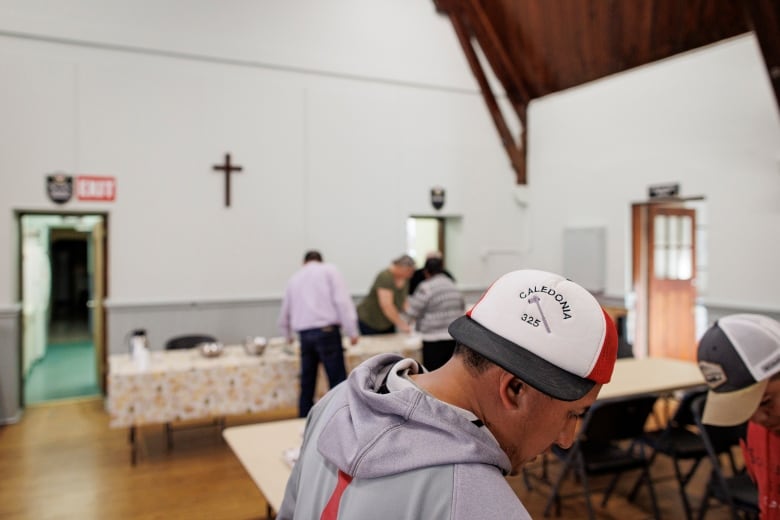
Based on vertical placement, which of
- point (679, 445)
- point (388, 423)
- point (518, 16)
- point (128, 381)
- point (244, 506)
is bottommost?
point (244, 506)

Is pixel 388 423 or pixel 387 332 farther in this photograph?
pixel 387 332

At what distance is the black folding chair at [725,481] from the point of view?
3076mm

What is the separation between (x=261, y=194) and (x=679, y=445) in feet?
16.6

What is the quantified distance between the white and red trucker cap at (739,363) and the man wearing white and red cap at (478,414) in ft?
2.90

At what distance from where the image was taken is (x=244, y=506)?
4000mm

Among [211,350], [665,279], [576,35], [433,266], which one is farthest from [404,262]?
[576,35]

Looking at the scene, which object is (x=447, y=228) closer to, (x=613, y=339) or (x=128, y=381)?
(x=128, y=381)

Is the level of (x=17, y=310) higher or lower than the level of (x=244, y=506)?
higher

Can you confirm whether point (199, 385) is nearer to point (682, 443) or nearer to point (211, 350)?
point (211, 350)

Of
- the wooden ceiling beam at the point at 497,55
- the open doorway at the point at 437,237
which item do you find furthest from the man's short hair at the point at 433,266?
the wooden ceiling beam at the point at 497,55

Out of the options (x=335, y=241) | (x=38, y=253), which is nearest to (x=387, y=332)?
(x=335, y=241)

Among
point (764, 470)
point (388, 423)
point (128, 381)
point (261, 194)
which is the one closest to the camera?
point (388, 423)

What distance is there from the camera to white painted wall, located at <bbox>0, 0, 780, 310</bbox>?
612 centimetres

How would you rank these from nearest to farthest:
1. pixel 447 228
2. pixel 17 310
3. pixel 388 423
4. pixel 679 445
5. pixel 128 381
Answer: pixel 388 423
pixel 679 445
pixel 128 381
pixel 17 310
pixel 447 228
